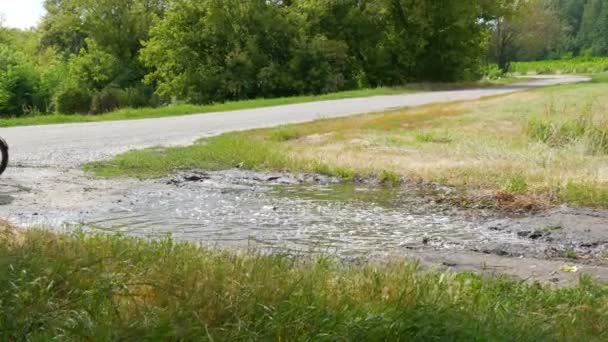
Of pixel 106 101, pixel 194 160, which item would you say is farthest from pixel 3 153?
pixel 106 101

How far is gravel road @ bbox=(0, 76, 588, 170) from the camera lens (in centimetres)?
1481

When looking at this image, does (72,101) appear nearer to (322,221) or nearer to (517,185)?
(517,185)

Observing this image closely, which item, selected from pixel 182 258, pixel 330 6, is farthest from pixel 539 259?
pixel 330 6

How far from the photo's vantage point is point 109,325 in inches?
158

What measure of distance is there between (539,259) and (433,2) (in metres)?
45.0

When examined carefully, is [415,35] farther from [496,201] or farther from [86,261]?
[86,261]

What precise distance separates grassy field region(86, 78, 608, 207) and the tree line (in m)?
22.8

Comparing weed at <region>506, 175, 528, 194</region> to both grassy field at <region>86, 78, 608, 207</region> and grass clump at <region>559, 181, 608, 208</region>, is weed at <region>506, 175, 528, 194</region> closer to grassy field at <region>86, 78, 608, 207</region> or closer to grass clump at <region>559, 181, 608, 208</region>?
grassy field at <region>86, 78, 608, 207</region>

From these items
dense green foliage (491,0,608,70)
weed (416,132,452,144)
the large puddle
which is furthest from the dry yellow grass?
dense green foliage (491,0,608,70)

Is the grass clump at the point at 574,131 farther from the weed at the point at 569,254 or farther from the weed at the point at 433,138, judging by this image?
the weed at the point at 569,254

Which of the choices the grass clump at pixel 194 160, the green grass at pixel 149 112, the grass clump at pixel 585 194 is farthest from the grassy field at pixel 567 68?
the grass clump at pixel 585 194

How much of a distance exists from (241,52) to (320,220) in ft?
114

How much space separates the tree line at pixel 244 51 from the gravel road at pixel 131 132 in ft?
46.5

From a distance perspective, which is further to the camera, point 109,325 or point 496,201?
point 496,201
